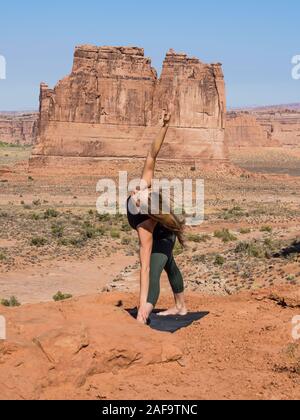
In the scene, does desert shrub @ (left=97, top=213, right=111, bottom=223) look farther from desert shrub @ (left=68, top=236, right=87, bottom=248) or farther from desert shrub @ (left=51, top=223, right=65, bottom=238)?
desert shrub @ (left=68, top=236, right=87, bottom=248)

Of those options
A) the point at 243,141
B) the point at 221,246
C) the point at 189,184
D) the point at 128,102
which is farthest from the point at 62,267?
the point at 243,141

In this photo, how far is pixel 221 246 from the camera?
22781 millimetres

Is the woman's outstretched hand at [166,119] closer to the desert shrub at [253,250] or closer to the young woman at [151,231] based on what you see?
the young woman at [151,231]

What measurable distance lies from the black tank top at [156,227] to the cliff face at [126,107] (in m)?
59.5

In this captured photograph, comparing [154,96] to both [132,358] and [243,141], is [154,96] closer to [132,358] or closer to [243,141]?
[132,358]

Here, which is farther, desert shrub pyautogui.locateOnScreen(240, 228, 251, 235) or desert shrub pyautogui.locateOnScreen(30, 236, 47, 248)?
desert shrub pyautogui.locateOnScreen(240, 228, 251, 235)

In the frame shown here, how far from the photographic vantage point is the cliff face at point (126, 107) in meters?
66.9

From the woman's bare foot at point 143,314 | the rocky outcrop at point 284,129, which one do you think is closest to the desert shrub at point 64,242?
the woman's bare foot at point 143,314

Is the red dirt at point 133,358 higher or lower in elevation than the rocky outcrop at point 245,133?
lower

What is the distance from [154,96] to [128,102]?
9.57 ft

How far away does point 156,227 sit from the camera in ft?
24.1

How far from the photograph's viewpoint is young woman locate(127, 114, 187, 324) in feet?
23.0

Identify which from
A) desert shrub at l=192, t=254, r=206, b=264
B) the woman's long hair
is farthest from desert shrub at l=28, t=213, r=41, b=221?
the woman's long hair

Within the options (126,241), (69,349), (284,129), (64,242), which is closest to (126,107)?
(126,241)
